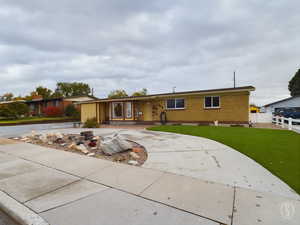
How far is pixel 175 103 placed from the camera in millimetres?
14625

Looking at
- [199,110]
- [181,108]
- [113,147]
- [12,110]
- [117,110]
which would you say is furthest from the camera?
[12,110]

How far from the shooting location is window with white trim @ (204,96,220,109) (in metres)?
13.1

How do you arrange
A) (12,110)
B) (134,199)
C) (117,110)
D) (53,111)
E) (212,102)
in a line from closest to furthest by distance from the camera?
(134,199) → (212,102) → (117,110) → (12,110) → (53,111)

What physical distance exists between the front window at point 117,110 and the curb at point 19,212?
46.1 ft

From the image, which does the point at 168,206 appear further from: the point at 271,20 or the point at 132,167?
the point at 271,20

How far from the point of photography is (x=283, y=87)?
1640 inches

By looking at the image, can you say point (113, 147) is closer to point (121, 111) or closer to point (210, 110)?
point (210, 110)

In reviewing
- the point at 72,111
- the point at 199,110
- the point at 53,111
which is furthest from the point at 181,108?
the point at 53,111

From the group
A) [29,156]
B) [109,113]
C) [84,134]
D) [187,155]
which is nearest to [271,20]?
[187,155]

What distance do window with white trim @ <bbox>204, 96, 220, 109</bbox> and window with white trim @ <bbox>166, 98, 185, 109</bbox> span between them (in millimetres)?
2068

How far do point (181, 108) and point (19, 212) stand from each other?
13238 mm

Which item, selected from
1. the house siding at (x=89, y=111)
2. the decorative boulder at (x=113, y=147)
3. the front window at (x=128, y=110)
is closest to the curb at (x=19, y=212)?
the decorative boulder at (x=113, y=147)

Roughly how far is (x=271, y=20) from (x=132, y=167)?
12377 mm

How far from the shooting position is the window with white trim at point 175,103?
14.4 m
